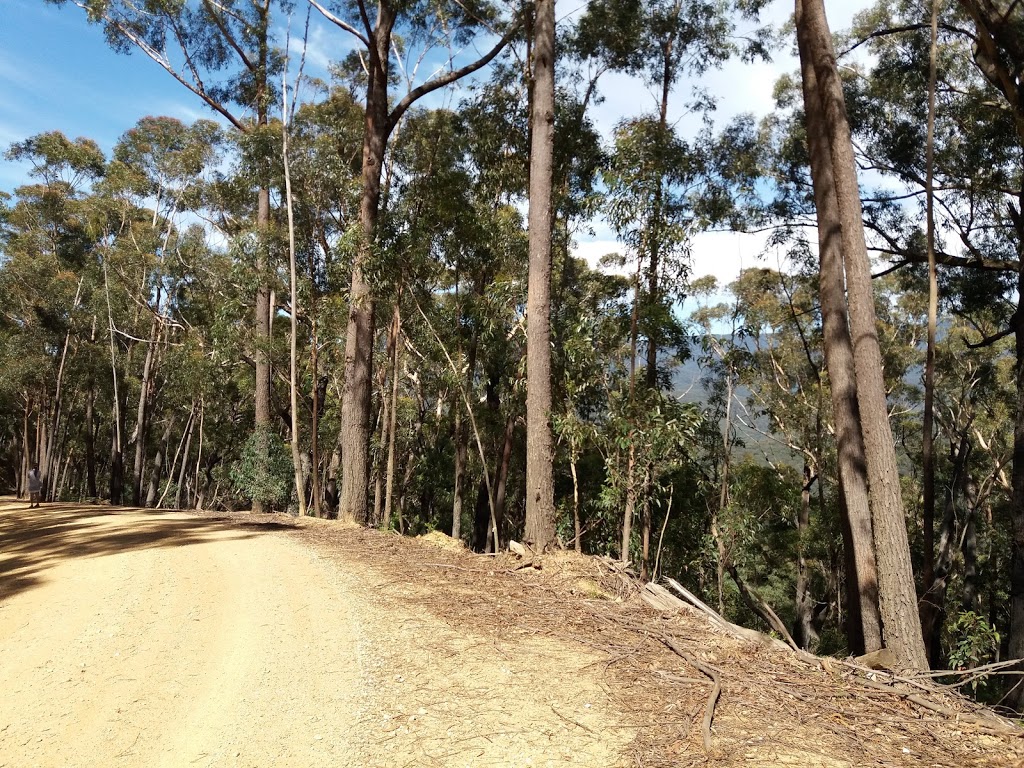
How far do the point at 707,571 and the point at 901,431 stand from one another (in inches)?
521

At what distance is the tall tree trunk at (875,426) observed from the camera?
612cm

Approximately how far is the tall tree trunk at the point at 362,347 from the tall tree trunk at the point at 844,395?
6.87 metres

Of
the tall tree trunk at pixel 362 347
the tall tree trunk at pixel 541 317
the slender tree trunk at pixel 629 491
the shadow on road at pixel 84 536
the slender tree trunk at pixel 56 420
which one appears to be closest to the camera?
the shadow on road at pixel 84 536

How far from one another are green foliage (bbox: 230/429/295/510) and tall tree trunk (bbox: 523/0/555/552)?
32.5ft

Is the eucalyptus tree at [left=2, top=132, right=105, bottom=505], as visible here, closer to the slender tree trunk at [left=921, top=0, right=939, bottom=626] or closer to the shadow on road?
the shadow on road

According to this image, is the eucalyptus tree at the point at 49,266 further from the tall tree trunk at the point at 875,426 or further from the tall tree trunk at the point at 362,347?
the tall tree trunk at the point at 875,426

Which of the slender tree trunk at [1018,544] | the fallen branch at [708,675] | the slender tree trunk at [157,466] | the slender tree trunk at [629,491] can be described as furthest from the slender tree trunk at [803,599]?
the slender tree trunk at [157,466]

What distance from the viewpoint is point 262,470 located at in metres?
15.9

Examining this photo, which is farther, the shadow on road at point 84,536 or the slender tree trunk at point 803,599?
the slender tree trunk at point 803,599

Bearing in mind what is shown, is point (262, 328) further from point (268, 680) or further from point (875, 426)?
point (875, 426)

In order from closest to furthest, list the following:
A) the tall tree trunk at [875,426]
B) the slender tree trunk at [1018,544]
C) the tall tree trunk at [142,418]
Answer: the tall tree trunk at [875,426] < the slender tree trunk at [1018,544] < the tall tree trunk at [142,418]

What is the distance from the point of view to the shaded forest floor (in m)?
3.34

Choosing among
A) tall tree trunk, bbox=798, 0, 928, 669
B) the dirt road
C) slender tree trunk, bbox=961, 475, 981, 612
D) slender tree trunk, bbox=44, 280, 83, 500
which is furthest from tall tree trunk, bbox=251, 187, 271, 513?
slender tree trunk, bbox=961, 475, 981, 612

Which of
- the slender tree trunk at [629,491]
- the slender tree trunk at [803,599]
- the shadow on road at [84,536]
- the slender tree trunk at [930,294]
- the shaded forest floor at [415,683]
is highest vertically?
the slender tree trunk at [930,294]
